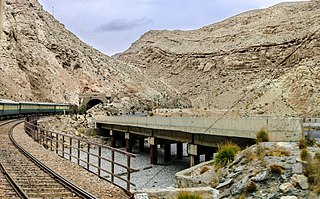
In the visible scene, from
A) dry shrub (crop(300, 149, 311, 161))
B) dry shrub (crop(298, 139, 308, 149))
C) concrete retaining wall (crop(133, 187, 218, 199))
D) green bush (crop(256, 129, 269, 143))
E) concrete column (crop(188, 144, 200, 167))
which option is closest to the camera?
concrete retaining wall (crop(133, 187, 218, 199))

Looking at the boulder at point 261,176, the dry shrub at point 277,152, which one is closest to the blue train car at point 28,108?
the dry shrub at point 277,152

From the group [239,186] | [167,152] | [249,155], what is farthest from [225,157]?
[167,152]

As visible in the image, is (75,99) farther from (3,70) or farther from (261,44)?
(261,44)

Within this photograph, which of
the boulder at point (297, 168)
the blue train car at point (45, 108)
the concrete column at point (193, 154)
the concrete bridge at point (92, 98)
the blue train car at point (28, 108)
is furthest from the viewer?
the concrete bridge at point (92, 98)

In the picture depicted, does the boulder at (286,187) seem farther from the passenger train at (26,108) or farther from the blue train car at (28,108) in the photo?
the blue train car at (28,108)

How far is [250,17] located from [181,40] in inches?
986

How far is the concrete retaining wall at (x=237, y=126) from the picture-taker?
745 inches

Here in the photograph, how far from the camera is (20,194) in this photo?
39.7 feet

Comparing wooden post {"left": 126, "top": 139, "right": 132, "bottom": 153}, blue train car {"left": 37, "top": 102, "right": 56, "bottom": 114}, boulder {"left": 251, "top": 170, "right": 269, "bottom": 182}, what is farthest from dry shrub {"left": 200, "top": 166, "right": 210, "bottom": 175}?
blue train car {"left": 37, "top": 102, "right": 56, "bottom": 114}

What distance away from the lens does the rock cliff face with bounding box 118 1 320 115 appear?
8156cm

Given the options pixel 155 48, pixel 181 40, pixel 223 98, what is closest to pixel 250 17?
pixel 181 40

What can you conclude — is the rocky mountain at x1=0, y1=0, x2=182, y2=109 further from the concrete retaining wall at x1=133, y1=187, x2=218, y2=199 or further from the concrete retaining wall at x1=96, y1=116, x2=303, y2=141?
the concrete retaining wall at x1=133, y1=187, x2=218, y2=199

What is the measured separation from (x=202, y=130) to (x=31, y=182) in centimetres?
1555

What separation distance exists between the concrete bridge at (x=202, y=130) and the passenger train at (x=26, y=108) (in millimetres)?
12523
